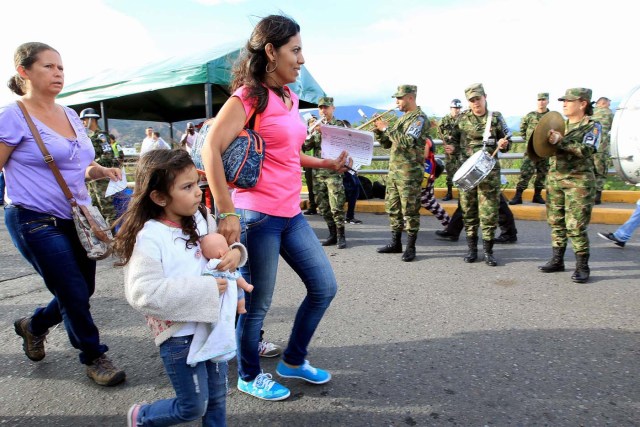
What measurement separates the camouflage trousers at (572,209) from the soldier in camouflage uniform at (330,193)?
2610mm

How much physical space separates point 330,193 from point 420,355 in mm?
3539

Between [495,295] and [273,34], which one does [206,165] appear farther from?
[495,295]

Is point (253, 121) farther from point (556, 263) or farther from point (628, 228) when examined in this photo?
point (628, 228)

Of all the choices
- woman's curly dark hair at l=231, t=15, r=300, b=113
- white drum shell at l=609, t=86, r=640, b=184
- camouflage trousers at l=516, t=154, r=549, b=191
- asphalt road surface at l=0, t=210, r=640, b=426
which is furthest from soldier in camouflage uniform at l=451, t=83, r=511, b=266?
woman's curly dark hair at l=231, t=15, r=300, b=113

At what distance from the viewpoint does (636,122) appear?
3.35m

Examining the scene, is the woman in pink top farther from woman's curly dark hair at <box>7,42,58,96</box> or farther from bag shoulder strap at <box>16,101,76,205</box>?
woman's curly dark hair at <box>7,42,58,96</box>

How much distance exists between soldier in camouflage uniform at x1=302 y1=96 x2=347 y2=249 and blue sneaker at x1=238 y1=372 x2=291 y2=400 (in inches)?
149

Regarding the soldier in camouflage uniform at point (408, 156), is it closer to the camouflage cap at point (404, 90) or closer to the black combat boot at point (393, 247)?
the camouflage cap at point (404, 90)

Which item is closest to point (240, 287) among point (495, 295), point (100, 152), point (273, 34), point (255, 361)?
point (255, 361)

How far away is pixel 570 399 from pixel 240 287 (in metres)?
1.91

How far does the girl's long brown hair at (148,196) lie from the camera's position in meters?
1.80

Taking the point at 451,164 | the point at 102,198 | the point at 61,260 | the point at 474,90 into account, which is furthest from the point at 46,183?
the point at 451,164

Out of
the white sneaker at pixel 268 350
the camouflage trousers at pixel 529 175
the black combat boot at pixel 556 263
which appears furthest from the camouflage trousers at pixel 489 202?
the camouflage trousers at pixel 529 175

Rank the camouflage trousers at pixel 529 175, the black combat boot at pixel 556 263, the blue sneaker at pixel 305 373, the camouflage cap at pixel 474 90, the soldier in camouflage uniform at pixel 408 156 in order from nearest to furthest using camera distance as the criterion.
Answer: the blue sneaker at pixel 305 373 < the black combat boot at pixel 556 263 < the soldier in camouflage uniform at pixel 408 156 < the camouflage cap at pixel 474 90 < the camouflage trousers at pixel 529 175
